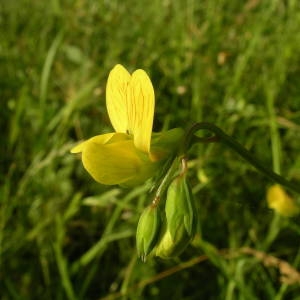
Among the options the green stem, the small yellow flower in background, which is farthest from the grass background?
the green stem

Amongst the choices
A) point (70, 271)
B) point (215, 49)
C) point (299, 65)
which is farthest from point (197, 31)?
point (70, 271)

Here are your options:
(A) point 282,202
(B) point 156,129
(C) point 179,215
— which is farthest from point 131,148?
(B) point 156,129

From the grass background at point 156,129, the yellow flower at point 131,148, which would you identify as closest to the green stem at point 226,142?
the yellow flower at point 131,148

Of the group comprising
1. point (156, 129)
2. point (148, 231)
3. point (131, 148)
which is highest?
point (131, 148)

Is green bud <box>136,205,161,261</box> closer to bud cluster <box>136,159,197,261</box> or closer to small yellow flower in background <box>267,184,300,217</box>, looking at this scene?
bud cluster <box>136,159,197,261</box>

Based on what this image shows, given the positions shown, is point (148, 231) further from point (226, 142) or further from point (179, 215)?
point (226, 142)

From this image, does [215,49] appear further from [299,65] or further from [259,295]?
[259,295]
